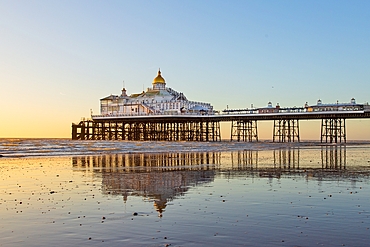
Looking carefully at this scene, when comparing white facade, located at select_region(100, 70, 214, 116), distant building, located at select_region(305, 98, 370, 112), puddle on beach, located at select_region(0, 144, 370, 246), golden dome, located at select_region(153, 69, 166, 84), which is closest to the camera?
puddle on beach, located at select_region(0, 144, 370, 246)

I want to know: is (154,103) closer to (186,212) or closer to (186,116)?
(186,116)

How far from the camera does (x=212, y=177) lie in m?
16.6

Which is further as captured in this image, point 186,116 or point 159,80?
point 159,80

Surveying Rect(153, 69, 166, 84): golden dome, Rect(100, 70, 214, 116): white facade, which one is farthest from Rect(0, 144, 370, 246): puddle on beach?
Rect(153, 69, 166, 84): golden dome

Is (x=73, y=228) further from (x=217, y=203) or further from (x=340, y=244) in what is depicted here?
(x=340, y=244)

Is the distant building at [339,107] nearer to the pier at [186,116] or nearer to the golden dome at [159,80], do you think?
the pier at [186,116]

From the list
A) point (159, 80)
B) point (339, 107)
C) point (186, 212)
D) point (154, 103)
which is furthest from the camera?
point (159, 80)

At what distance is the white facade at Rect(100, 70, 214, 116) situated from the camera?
8694 centimetres

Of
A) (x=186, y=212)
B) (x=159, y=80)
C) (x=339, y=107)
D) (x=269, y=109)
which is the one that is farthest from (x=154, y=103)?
(x=186, y=212)

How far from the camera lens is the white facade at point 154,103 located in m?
86.9

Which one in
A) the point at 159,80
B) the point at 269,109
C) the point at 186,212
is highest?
the point at 159,80

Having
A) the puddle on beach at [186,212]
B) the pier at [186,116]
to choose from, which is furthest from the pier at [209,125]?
the puddle on beach at [186,212]

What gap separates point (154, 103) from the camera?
3575 inches

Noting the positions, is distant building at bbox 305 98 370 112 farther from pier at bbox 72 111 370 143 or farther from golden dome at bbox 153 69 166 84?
golden dome at bbox 153 69 166 84
